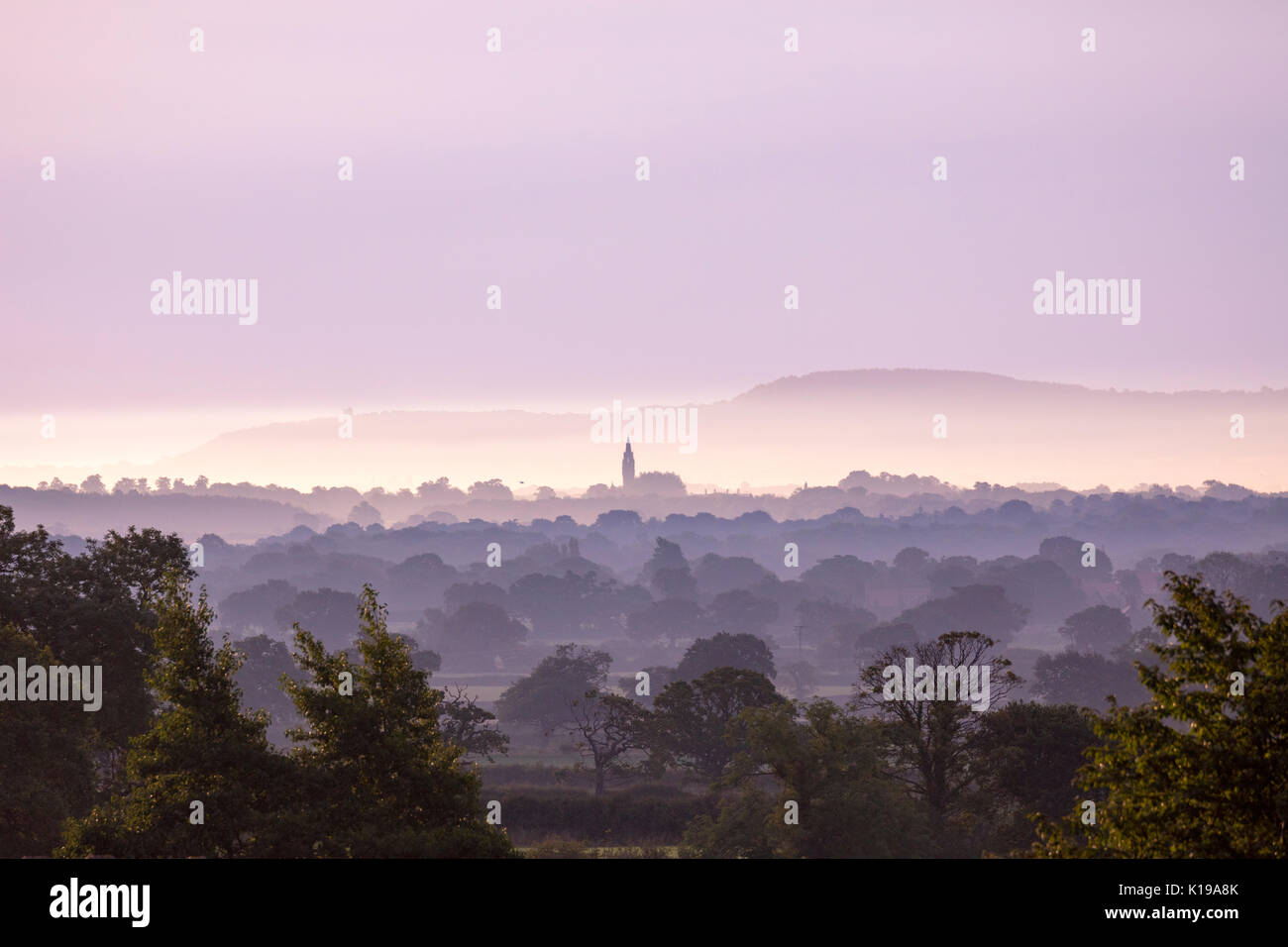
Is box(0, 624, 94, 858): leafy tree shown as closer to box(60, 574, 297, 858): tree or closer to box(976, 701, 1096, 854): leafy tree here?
box(60, 574, 297, 858): tree

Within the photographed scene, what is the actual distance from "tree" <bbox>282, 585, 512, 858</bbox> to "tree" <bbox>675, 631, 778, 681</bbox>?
10709 cm

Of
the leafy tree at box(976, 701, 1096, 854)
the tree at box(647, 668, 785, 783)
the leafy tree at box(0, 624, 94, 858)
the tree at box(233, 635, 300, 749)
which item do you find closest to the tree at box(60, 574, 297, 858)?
the leafy tree at box(0, 624, 94, 858)

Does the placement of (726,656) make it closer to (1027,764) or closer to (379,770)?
(1027,764)

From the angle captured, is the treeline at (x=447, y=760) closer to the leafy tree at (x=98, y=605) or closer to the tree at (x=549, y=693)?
the leafy tree at (x=98, y=605)

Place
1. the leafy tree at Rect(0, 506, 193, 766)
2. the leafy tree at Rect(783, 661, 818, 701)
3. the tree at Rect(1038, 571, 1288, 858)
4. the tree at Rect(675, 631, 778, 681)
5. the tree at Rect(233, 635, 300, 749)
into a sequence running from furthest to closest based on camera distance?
the leafy tree at Rect(783, 661, 818, 701)
the tree at Rect(675, 631, 778, 681)
the tree at Rect(233, 635, 300, 749)
the leafy tree at Rect(0, 506, 193, 766)
the tree at Rect(1038, 571, 1288, 858)

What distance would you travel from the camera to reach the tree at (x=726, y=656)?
458ft

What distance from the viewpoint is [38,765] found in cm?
3988

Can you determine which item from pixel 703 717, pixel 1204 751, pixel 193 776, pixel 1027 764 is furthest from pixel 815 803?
pixel 703 717

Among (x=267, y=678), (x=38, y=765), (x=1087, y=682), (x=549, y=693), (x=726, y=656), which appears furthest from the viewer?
(x=267, y=678)

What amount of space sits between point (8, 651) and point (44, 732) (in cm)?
360

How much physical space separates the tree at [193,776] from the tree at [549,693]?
101871 millimetres

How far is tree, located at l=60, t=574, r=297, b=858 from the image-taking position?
28.8 meters

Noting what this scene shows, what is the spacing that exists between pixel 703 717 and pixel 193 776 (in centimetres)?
6264
